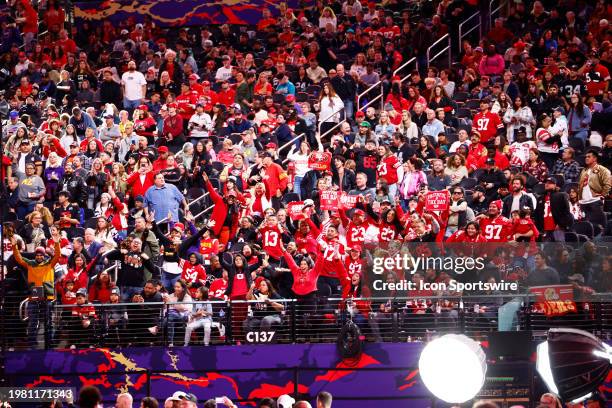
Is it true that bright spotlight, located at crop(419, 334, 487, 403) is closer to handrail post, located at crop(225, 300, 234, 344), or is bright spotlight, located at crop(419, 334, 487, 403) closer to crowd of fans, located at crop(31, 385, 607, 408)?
crowd of fans, located at crop(31, 385, 607, 408)

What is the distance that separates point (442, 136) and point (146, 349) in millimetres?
6475

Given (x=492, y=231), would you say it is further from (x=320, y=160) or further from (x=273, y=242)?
(x=320, y=160)

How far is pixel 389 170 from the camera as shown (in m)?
18.5

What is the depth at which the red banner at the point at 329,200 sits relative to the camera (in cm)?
1752

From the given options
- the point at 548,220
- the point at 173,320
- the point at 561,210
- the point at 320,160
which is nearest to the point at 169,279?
the point at 173,320

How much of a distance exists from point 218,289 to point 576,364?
1019 cm

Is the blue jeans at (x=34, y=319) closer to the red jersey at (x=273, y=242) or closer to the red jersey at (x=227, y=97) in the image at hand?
the red jersey at (x=273, y=242)

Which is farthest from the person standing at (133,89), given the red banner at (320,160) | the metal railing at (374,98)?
the red banner at (320,160)

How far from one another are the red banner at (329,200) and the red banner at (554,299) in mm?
4149

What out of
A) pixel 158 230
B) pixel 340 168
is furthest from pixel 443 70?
Result: pixel 158 230

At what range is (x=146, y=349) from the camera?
607 inches

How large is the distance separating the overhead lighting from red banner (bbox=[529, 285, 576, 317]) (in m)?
7.30

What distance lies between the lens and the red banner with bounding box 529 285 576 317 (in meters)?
13.6

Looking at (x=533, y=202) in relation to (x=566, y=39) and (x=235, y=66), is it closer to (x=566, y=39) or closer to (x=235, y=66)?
(x=566, y=39)
